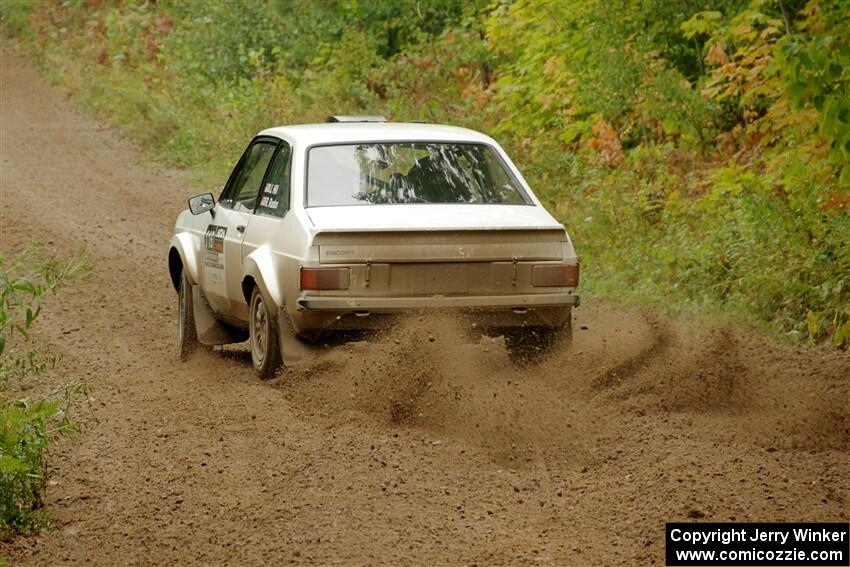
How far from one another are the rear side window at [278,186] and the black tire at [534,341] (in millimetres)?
1623

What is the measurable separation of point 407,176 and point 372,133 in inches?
19.3

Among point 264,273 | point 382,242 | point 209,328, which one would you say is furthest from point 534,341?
point 209,328

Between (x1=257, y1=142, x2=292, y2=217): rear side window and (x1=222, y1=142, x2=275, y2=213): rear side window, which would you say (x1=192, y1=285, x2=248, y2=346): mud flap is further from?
(x1=257, y1=142, x2=292, y2=217): rear side window

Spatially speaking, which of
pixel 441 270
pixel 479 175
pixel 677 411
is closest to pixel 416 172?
pixel 479 175

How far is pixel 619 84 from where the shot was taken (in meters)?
13.8

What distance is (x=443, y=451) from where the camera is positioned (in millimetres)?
6676

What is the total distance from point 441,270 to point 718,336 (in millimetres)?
1856

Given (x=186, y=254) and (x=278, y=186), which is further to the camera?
(x=186, y=254)

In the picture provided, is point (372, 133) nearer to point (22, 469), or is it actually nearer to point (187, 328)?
point (187, 328)

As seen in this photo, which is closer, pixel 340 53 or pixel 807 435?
pixel 807 435

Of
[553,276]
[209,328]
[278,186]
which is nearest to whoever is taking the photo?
[553,276]

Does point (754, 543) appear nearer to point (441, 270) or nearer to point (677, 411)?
point (677, 411)

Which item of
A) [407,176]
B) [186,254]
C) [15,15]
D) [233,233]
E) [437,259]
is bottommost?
[15,15]

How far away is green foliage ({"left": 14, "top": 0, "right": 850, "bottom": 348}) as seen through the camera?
33.3 ft
